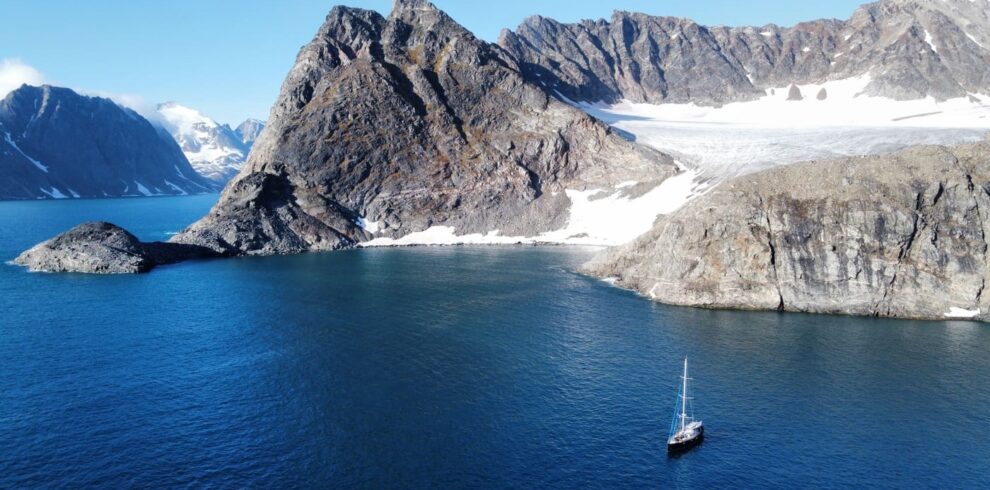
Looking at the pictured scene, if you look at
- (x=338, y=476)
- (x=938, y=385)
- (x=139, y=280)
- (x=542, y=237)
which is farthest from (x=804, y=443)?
(x=542, y=237)

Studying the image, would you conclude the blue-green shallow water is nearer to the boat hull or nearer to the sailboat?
the boat hull

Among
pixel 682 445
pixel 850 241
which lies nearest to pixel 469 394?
pixel 682 445

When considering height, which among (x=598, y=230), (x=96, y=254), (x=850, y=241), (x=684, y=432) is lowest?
(x=684, y=432)

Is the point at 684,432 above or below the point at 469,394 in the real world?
below

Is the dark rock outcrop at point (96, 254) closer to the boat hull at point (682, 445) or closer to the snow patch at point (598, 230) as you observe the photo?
the snow patch at point (598, 230)

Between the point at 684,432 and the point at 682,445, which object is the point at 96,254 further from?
the point at 682,445

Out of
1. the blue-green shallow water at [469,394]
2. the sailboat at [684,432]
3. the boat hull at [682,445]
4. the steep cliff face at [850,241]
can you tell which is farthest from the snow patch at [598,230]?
the boat hull at [682,445]

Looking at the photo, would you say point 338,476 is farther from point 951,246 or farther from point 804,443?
point 951,246
